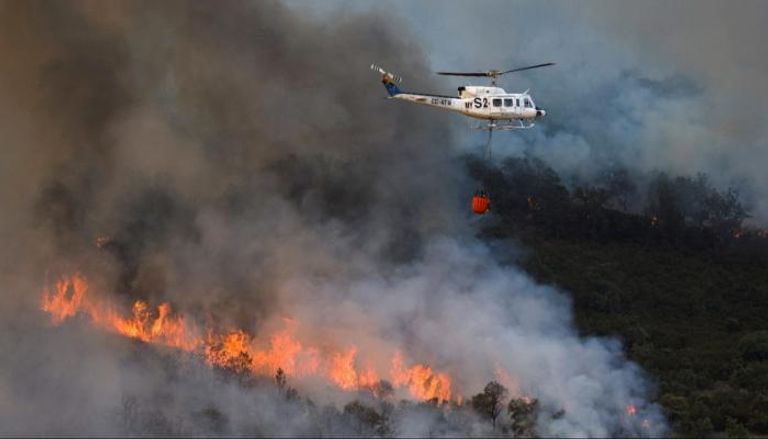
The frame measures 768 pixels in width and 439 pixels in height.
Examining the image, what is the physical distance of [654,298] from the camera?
71.8 metres

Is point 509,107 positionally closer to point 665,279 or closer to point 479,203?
point 479,203


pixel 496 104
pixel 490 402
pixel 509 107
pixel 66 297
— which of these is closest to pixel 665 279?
pixel 509 107

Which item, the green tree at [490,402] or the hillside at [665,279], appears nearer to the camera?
the green tree at [490,402]

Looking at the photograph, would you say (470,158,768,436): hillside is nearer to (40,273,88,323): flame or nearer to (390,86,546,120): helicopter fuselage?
(390,86,546,120): helicopter fuselage

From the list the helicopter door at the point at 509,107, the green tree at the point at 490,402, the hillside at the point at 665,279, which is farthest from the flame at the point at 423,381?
the helicopter door at the point at 509,107

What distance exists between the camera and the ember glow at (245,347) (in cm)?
4700

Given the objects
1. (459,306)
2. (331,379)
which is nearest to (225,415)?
(331,379)

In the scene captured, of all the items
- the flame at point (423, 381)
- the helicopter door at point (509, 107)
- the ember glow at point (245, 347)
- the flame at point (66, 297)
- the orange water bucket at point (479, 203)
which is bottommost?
the flame at point (423, 381)

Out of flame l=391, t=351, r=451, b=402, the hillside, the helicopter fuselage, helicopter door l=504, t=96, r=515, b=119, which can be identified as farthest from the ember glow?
helicopter door l=504, t=96, r=515, b=119

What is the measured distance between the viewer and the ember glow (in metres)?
47.0

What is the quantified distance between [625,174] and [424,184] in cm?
3077

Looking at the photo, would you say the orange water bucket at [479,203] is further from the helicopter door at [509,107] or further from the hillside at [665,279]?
the hillside at [665,279]

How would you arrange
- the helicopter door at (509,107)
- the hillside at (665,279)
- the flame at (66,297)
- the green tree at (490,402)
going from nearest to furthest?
the green tree at (490,402)
the hillside at (665,279)
the helicopter door at (509,107)
the flame at (66,297)

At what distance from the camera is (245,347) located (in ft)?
170
